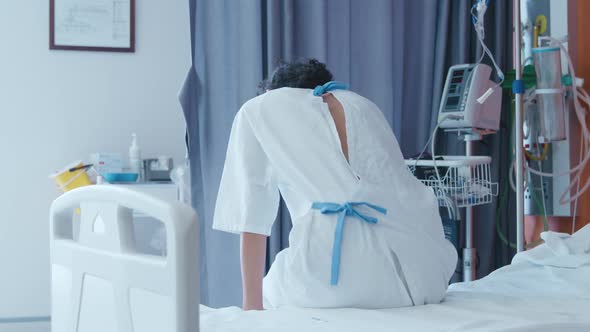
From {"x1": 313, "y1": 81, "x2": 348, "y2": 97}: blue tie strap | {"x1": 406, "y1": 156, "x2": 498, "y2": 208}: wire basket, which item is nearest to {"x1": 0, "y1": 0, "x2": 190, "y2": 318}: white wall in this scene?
{"x1": 406, "y1": 156, "x2": 498, "y2": 208}: wire basket

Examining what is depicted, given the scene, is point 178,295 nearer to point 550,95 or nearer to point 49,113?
point 550,95

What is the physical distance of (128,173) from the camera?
319 cm

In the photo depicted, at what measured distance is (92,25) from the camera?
3494 millimetres

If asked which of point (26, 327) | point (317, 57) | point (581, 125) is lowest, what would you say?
point (26, 327)

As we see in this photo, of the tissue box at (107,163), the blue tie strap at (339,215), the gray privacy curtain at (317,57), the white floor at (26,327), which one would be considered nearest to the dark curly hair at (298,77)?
the blue tie strap at (339,215)

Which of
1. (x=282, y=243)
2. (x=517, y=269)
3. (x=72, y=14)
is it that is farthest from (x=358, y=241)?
(x=72, y=14)

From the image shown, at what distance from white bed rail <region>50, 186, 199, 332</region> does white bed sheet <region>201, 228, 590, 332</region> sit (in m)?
0.35

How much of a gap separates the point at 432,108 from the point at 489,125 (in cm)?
41

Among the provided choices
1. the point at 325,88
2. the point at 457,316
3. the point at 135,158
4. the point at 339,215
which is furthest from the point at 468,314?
the point at 135,158

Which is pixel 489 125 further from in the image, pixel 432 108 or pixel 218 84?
pixel 218 84

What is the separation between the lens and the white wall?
3.43 metres

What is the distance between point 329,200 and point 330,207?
0.03 meters

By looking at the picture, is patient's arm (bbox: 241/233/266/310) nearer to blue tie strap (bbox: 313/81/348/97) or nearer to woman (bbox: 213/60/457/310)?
woman (bbox: 213/60/457/310)

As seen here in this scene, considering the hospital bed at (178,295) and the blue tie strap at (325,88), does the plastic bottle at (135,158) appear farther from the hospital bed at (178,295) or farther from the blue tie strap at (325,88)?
the hospital bed at (178,295)
